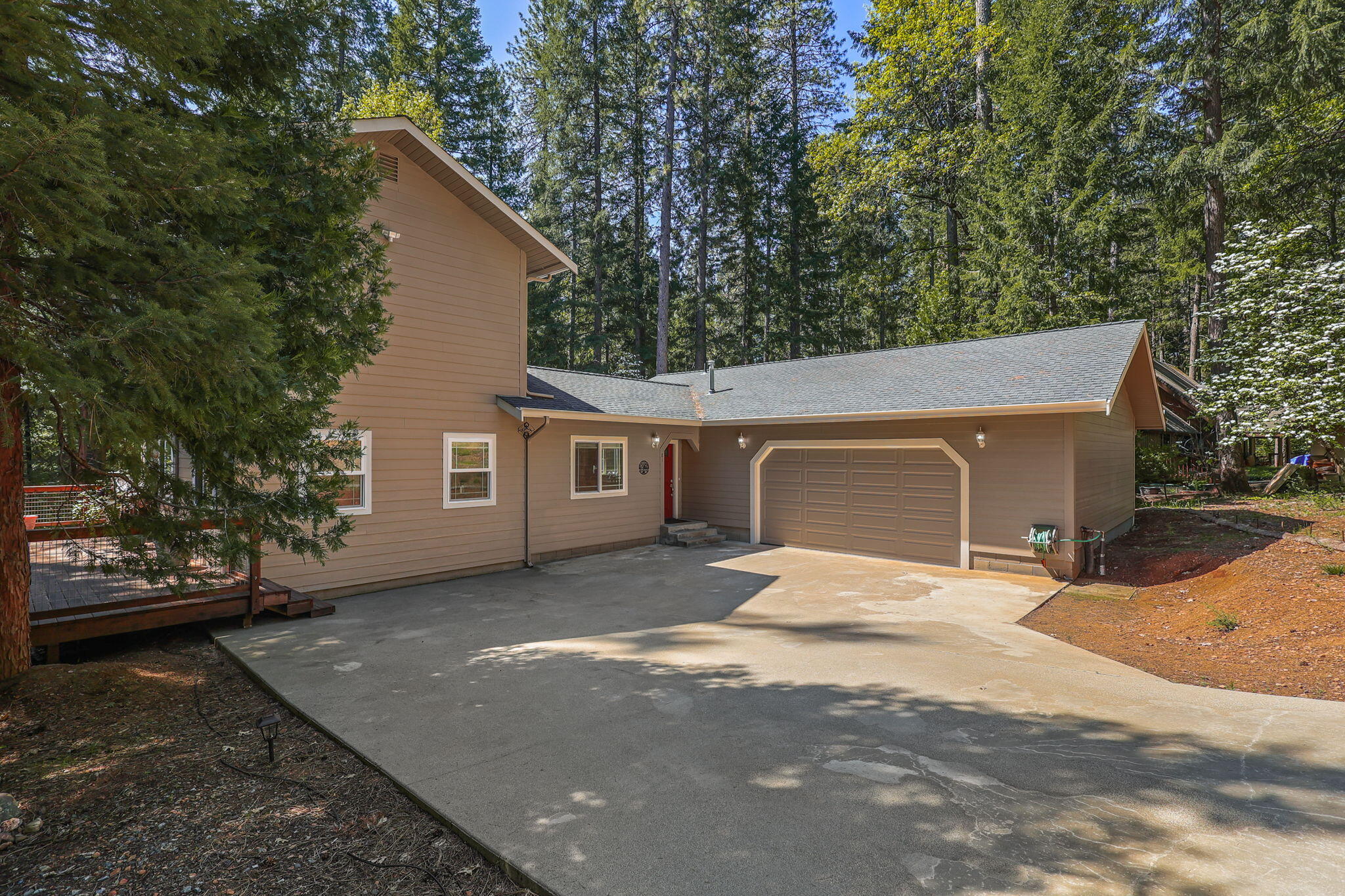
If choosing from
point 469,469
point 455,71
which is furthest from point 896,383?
point 455,71

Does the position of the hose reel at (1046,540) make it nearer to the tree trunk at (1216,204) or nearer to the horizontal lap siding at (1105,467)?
the horizontal lap siding at (1105,467)

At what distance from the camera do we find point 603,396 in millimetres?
11617

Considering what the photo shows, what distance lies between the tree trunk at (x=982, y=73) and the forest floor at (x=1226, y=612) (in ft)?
45.6

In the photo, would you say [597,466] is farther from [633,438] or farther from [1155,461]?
[1155,461]

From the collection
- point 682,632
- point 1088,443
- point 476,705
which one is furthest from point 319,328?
point 1088,443

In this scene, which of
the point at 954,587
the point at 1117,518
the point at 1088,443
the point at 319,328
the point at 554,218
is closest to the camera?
the point at 319,328

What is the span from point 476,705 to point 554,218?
1958cm

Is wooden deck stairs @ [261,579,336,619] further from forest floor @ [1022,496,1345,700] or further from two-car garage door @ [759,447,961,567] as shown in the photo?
forest floor @ [1022,496,1345,700]

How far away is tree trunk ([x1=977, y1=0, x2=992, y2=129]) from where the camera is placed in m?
18.3

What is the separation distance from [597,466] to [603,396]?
1499 mm

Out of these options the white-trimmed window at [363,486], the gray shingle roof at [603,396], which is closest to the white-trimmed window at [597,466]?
the gray shingle roof at [603,396]

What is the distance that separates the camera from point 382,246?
488cm

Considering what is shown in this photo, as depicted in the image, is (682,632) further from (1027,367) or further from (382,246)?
(1027,367)

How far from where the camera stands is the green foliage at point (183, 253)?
2.61 meters
